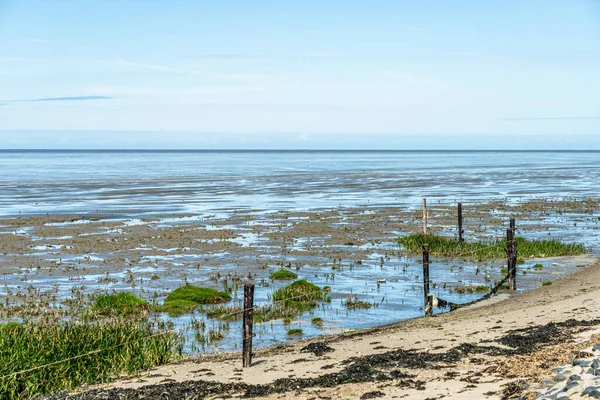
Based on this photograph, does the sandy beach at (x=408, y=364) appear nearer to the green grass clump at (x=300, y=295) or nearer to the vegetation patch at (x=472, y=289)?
the green grass clump at (x=300, y=295)

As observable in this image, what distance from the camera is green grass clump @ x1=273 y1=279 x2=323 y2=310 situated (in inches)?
908

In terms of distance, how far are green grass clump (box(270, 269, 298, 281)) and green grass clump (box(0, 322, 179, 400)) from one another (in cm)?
938

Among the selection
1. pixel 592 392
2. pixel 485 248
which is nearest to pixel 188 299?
pixel 485 248

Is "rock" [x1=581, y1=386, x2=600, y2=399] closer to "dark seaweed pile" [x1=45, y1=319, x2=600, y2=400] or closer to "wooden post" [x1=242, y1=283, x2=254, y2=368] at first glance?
"dark seaweed pile" [x1=45, y1=319, x2=600, y2=400]

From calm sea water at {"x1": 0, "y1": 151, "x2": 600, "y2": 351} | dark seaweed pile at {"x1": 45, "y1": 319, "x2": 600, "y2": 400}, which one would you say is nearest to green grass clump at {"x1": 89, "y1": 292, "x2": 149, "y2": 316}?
calm sea water at {"x1": 0, "y1": 151, "x2": 600, "y2": 351}

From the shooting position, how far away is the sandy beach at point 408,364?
12719 millimetres

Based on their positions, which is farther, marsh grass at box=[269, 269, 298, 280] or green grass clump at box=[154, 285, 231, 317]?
marsh grass at box=[269, 269, 298, 280]

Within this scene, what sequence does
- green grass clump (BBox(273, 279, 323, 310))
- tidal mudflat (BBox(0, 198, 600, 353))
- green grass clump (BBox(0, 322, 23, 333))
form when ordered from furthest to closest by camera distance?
1. green grass clump (BBox(273, 279, 323, 310))
2. tidal mudflat (BBox(0, 198, 600, 353))
3. green grass clump (BBox(0, 322, 23, 333))

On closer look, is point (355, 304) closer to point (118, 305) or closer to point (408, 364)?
point (118, 305)

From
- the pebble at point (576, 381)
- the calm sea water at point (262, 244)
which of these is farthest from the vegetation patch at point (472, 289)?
the pebble at point (576, 381)

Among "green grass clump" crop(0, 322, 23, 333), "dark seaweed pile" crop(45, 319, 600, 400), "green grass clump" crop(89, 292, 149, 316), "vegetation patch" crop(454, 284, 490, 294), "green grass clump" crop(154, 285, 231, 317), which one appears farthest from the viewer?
"vegetation patch" crop(454, 284, 490, 294)

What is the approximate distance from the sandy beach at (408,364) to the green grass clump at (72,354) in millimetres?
588

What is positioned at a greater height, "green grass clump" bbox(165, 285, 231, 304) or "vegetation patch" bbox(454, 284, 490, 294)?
"green grass clump" bbox(165, 285, 231, 304)

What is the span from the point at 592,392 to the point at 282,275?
1766cm
